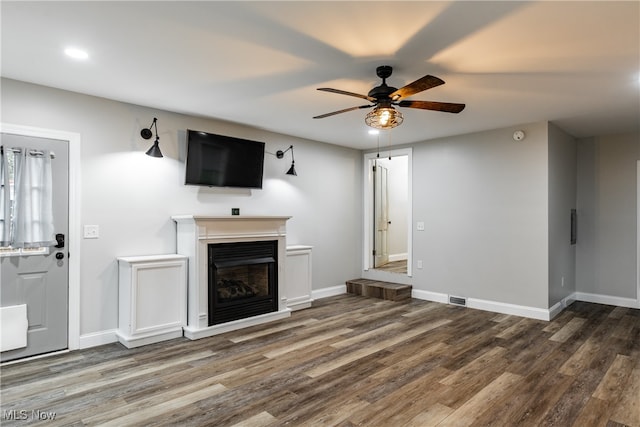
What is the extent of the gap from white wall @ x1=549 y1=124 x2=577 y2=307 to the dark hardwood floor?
797 millimetres

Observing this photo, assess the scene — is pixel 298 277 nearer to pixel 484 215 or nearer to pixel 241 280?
pixel 241 280

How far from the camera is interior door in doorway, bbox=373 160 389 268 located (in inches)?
269

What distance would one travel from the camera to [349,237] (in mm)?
6477

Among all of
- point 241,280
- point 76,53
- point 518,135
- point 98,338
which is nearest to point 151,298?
point 98,338

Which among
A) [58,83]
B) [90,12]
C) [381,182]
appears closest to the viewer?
[90,12]

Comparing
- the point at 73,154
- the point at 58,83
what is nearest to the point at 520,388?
the point at 73,154

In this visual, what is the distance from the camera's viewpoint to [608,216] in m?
5.54

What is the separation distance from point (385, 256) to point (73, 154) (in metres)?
5.40

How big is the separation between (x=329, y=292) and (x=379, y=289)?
2.64ft

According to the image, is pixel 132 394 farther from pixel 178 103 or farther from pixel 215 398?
pixel 178 103

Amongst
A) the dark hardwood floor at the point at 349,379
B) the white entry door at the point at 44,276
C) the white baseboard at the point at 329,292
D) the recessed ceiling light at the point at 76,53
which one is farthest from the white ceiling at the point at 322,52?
the white baseboard at the point at 329,292

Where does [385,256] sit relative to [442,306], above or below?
above

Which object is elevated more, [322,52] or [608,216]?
[322,52]

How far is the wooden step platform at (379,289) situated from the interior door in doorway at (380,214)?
744mm
